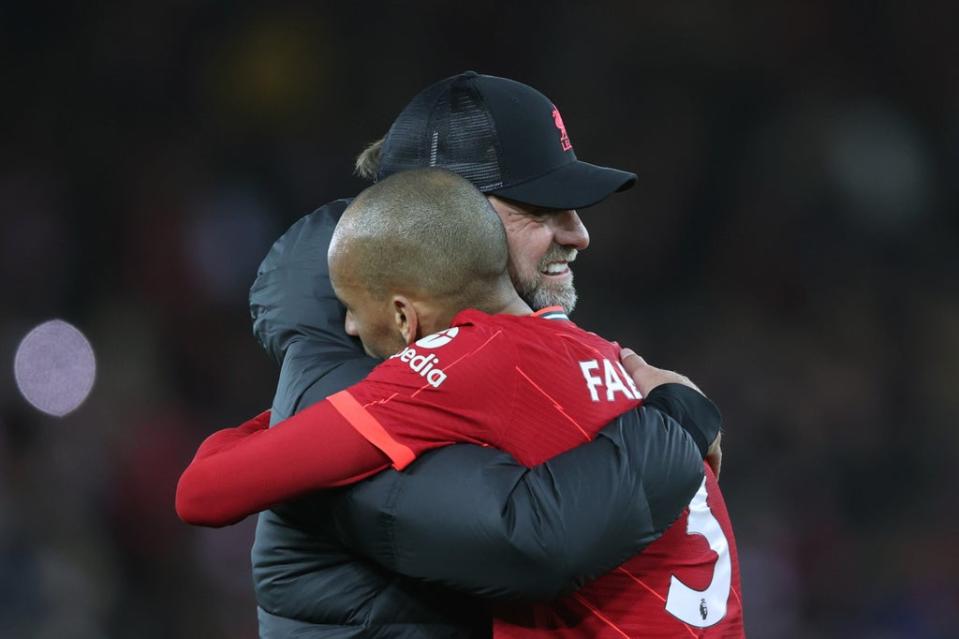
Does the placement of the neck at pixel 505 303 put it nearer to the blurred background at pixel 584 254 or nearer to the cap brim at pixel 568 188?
the cap brim at pixel 568 188

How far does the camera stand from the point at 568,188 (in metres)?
1.82

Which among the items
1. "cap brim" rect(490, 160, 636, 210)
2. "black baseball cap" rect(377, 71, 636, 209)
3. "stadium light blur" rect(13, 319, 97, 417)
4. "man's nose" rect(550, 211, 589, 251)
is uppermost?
"black baseball cap" rect(377, 71, 636, 209)

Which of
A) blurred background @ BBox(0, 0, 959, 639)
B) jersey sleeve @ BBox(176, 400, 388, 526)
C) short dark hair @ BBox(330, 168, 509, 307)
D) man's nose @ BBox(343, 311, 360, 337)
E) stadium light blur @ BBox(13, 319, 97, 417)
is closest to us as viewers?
jersey sleeve @ BBox(176, 400, 388, 526)

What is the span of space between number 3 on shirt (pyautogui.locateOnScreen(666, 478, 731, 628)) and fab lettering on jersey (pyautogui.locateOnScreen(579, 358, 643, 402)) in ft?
0.59

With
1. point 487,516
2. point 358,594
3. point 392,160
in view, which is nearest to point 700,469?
point 487,516

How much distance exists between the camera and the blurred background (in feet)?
15.5

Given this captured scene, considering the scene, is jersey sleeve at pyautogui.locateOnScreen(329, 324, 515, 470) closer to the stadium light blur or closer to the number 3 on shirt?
the number 3 on shirt

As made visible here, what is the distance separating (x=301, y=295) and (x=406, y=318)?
302mm

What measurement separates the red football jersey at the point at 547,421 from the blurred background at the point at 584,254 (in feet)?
11.0

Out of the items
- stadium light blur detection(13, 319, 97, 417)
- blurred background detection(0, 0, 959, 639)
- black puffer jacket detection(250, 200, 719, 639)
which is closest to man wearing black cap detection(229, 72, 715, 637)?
black puffer jacket detection(250, 200, 719, 639)

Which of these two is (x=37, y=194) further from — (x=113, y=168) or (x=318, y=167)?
(x=318, y=167)

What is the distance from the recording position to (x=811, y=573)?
4.91 m

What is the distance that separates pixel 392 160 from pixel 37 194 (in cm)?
384

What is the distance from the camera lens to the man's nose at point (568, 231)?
1846 mm
